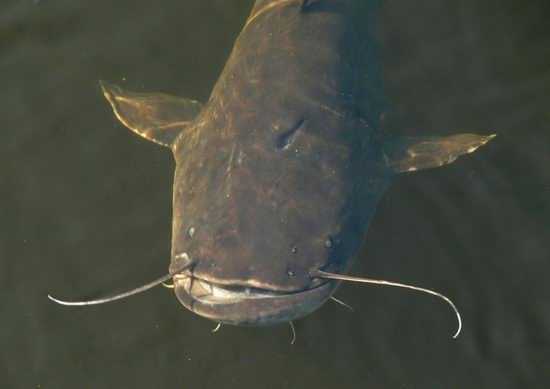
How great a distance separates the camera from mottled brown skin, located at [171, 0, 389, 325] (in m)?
2.20

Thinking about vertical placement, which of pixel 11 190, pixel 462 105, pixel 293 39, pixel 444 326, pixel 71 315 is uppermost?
pixel 293 39

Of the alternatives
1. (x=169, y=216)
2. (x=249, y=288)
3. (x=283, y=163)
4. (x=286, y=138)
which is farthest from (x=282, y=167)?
(x=169, y=216)

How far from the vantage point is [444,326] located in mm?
3414

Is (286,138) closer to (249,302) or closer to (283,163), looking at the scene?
(283,163)

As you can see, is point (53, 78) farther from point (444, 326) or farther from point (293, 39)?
point (444, 326)

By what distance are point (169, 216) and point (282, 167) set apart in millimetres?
1493

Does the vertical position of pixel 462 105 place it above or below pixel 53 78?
below

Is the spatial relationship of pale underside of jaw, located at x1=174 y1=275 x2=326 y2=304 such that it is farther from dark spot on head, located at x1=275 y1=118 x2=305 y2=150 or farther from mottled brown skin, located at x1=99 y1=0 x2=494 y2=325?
dark spot on head, located at x1=275 y1=118 x2=305 y2=150

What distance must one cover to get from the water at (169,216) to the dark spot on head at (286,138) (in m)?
1.41

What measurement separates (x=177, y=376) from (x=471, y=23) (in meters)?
3.65

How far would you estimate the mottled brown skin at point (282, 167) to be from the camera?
2197 mm

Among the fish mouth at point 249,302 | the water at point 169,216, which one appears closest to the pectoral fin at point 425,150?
the water at point 169,216

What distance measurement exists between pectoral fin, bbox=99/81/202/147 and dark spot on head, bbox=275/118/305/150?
0.98 meters

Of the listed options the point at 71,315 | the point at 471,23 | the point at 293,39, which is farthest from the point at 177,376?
the point at 471,23
